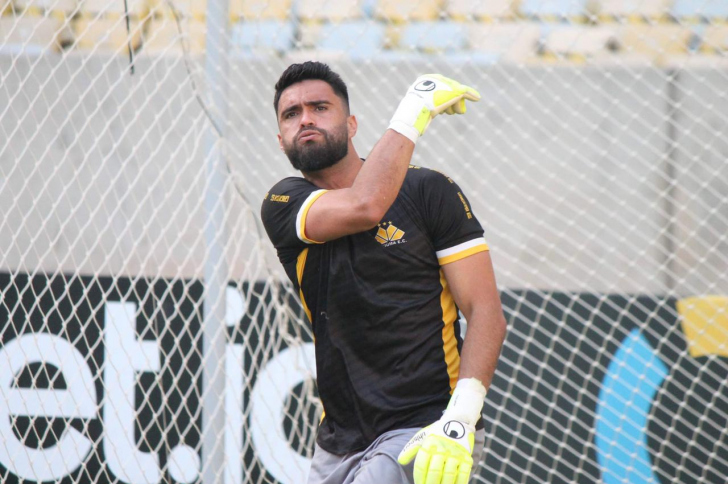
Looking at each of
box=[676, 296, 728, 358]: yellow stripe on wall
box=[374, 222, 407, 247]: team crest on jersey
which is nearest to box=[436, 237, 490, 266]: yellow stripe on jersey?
box=[374, 222, 407, 247]: team crest on jersey

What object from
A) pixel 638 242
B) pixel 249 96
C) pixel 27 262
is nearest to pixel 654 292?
pixel 638 242

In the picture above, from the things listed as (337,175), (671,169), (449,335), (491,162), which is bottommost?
(671,169)

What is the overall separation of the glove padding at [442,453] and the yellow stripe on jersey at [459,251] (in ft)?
1.25

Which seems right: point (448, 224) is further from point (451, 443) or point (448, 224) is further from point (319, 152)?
point (451, 443)

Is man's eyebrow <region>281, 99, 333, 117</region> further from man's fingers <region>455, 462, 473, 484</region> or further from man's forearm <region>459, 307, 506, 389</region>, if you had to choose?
man's fingers <region>455, 462, 473, 484</region>

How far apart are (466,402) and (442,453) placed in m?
0.13

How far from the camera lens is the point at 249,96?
3.73 meters

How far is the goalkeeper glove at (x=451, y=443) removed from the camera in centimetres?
159

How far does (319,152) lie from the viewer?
6.24ft

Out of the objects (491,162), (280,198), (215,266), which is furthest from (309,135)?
(491,162)

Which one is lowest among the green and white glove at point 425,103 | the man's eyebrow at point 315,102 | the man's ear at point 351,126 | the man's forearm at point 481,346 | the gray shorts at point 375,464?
the gray shorts at point 375,464

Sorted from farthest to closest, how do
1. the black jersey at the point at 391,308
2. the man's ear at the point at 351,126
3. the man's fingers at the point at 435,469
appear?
the man's ear at the point at 351,126 → the black jersey at the point at 391,308 → the man's fingers at the point at 435,469

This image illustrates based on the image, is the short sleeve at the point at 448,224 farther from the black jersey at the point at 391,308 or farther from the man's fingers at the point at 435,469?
the man's fingers at the point at 435,469

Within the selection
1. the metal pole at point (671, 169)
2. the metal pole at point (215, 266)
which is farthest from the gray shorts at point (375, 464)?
the metal pole at point (671, 169)
